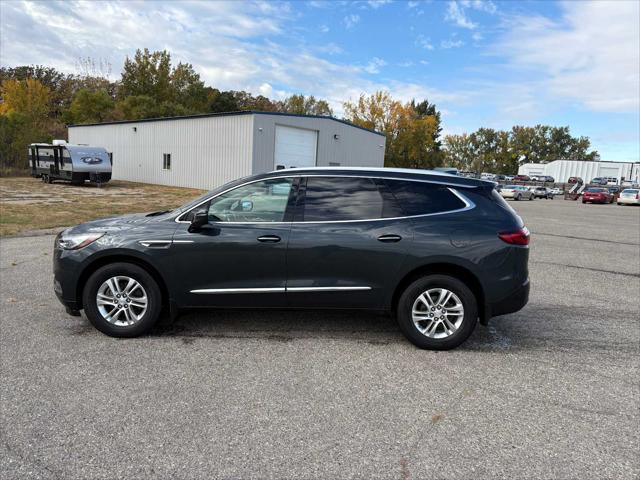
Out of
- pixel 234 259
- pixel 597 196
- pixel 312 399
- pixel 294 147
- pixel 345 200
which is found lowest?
pixel 312 399

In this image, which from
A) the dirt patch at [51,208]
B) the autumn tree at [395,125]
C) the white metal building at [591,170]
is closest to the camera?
the dirt patch at [51,208]

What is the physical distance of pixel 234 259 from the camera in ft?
14.7

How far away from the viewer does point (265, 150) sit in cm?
2789

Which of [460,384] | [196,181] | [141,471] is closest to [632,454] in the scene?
[460,384]

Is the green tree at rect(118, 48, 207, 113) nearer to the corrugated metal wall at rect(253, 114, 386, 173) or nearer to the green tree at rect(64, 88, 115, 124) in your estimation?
the green tree at rect(64, 88, 115, 124)

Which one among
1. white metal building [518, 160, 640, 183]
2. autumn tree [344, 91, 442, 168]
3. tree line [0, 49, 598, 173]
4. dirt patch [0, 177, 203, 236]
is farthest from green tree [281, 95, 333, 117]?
dirt patch [0, 177, 203, 236]

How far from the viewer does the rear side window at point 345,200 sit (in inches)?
178

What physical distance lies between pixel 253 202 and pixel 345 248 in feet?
3.34

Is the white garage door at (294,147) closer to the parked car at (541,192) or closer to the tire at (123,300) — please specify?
the tire at (123,300)

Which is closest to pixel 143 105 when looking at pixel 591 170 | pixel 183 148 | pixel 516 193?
pixel 183 148

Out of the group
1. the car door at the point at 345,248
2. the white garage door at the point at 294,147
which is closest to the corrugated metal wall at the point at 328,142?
the white garage door at the point at 294,147

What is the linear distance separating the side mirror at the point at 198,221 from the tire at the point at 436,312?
6.62ft

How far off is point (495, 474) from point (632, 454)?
3.16 feet

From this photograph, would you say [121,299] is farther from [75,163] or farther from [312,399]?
[75,163]
